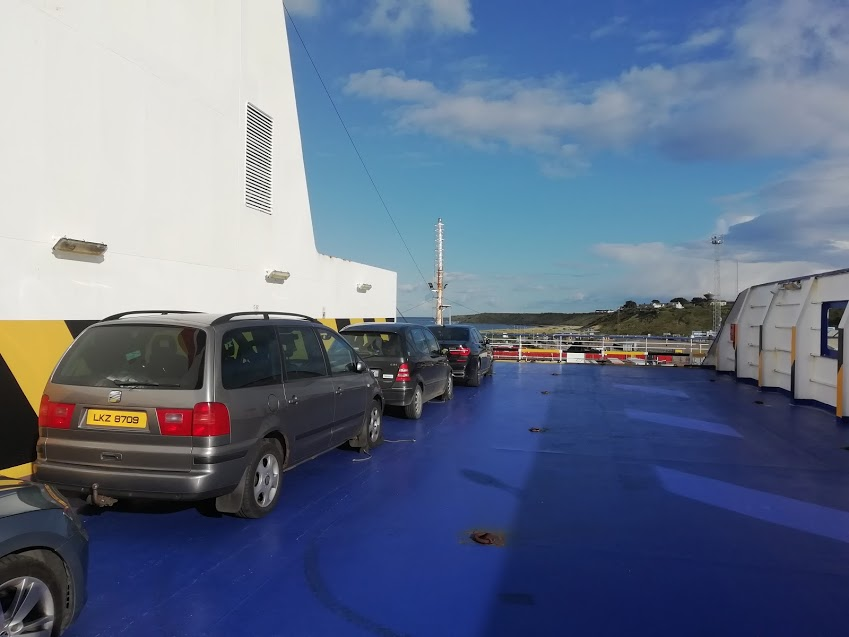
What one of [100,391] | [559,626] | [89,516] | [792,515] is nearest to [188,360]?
[100,391]

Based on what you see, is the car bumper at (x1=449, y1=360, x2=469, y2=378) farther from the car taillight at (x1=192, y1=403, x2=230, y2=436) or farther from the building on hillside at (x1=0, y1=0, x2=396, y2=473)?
the car taillight at (x1=192, y1=403, x2=230, y2=436)

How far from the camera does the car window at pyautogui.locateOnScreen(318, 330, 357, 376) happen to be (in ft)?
20.3

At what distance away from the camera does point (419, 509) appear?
504 centimetres

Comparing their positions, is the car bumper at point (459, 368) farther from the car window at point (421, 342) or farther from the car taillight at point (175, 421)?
the car taillight at point (175, 421)

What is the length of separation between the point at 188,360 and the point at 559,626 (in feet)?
9.98

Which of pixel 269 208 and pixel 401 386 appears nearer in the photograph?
pixel 401 386

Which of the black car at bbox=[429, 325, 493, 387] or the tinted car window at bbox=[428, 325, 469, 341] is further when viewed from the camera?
the tinted car window at bbox=[428, 325, 469, 341]

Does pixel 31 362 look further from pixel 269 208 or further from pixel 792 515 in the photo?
pixel 792 515

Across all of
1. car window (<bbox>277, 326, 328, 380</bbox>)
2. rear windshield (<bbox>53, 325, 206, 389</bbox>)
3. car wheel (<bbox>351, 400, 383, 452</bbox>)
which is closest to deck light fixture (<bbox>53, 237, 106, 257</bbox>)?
rear windshield (<bbox>53, 325, 206, 389</bbox>)

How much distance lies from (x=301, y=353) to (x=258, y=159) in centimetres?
530

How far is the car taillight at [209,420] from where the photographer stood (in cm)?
404

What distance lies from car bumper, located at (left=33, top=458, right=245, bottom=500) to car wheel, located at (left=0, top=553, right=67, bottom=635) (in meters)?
1.26

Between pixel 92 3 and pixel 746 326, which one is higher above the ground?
pixel 92 3

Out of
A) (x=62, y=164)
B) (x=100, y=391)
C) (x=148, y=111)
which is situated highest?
(x=148, y=111)
